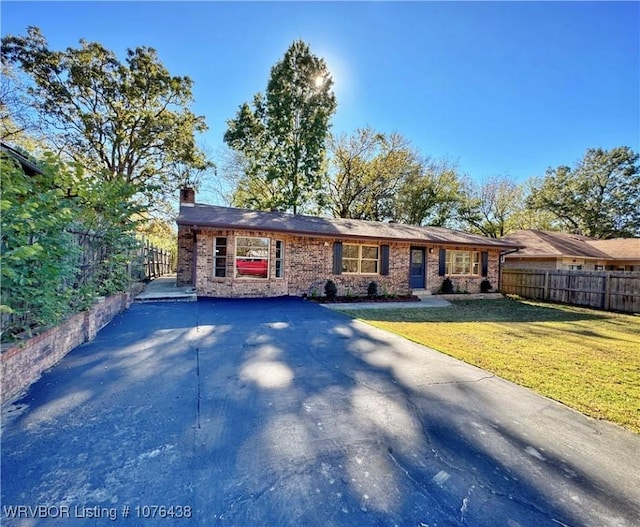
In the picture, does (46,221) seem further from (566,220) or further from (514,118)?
(566,220)

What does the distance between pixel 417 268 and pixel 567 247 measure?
11737mm

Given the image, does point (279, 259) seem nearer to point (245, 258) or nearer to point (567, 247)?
point (245, 258)

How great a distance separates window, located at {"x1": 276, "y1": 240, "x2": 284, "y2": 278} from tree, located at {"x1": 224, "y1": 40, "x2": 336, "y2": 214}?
8.79 m

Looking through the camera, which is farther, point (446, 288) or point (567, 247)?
point (567, 247)

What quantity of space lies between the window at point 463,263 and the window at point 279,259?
8.28m

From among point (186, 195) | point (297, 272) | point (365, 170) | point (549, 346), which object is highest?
point (365, 170)

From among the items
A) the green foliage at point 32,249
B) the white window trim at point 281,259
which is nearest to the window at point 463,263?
the white window trim at point 281,259

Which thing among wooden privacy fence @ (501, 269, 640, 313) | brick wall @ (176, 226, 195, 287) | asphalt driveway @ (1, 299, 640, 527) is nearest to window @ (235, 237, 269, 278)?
brick wall @ (176, 226, 195, 287)

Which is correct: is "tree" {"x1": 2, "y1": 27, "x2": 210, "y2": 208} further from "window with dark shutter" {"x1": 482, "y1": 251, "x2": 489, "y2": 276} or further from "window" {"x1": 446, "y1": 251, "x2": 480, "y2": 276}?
"window with dark shutter" {"x1": 482, "y1": 251, "x2": 489, "y2": 276}

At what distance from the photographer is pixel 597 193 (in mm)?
28875

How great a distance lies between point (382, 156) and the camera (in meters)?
22.8

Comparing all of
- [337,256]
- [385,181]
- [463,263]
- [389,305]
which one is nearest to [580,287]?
[463,263]

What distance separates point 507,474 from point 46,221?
16.0 ft

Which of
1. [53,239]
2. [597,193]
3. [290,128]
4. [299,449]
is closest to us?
[299,449]
